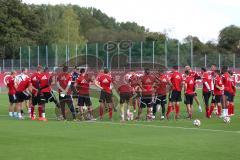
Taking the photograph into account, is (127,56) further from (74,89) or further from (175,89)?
(175,89)

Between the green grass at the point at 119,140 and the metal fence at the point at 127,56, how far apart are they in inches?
1147

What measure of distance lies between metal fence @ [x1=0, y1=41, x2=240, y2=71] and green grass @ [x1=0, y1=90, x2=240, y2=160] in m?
29.1

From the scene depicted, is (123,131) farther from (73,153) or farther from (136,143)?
(73,153)

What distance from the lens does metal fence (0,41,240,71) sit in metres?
56.1

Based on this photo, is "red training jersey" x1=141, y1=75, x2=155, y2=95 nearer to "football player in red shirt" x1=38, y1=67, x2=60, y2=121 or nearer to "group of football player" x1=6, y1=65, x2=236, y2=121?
"group of football player" x1=6, y1=65, x2=236, y2=121

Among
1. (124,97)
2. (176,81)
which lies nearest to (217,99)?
(176,81)

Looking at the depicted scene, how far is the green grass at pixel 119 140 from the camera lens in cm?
1333

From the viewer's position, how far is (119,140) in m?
16.4

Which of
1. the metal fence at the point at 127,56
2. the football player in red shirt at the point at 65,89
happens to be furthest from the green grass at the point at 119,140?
the metal fence at the point at 127,56

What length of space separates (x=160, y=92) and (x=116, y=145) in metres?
10.0

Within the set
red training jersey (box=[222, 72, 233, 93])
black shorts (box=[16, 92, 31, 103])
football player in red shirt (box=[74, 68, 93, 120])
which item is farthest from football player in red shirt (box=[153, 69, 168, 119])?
black shorts (box=[16, 92, 31, 103])

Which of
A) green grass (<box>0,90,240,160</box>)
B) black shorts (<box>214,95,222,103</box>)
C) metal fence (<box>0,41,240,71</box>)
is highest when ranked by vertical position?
metal fence (<box>0,41,240,71</box>)

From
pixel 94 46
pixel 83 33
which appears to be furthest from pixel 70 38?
pixel 94 46

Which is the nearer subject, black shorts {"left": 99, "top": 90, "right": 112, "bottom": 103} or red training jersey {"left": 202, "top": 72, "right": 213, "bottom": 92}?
black shorts {"left": 99, "top": 90, "right": 112, "bottom": 103}
